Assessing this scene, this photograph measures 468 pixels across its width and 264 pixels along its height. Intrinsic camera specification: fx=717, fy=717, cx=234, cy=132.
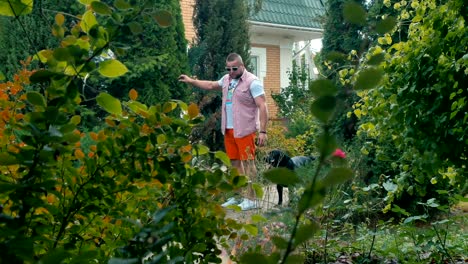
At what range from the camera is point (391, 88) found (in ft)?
11.5

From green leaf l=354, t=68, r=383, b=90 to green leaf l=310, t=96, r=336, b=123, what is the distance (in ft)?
0.15

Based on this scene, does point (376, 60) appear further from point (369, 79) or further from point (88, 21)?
point (88, 21)

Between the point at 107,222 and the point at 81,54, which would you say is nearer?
→ the point at 81,54

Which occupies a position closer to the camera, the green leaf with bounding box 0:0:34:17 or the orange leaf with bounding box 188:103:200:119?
the green leaf with bounding box 0:0:34:17

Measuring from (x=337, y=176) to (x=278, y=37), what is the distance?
18.7m

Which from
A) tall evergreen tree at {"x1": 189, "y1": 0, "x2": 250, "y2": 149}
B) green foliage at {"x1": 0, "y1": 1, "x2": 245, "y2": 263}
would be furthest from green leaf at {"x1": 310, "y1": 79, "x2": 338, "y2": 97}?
tall evergreen tree at {"x1": 189, "y1": 0, "x2": 250, "y2": 149}

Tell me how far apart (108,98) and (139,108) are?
306mm

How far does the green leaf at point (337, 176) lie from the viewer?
0.76m

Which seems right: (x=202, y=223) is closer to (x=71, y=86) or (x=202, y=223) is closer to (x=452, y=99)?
(x=71, y=86)

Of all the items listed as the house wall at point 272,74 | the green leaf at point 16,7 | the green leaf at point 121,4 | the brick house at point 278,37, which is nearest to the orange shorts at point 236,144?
the green leaf at point 16,7

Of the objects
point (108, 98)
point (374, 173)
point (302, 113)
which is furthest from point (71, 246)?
point (302, 113)

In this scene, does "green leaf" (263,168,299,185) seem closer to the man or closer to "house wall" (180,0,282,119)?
the man

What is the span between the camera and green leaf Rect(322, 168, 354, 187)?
2.50 feet

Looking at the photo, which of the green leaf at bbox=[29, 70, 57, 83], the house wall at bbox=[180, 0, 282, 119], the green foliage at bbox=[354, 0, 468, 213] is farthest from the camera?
the house wall at bbox=[180, 0, 282, 119]
